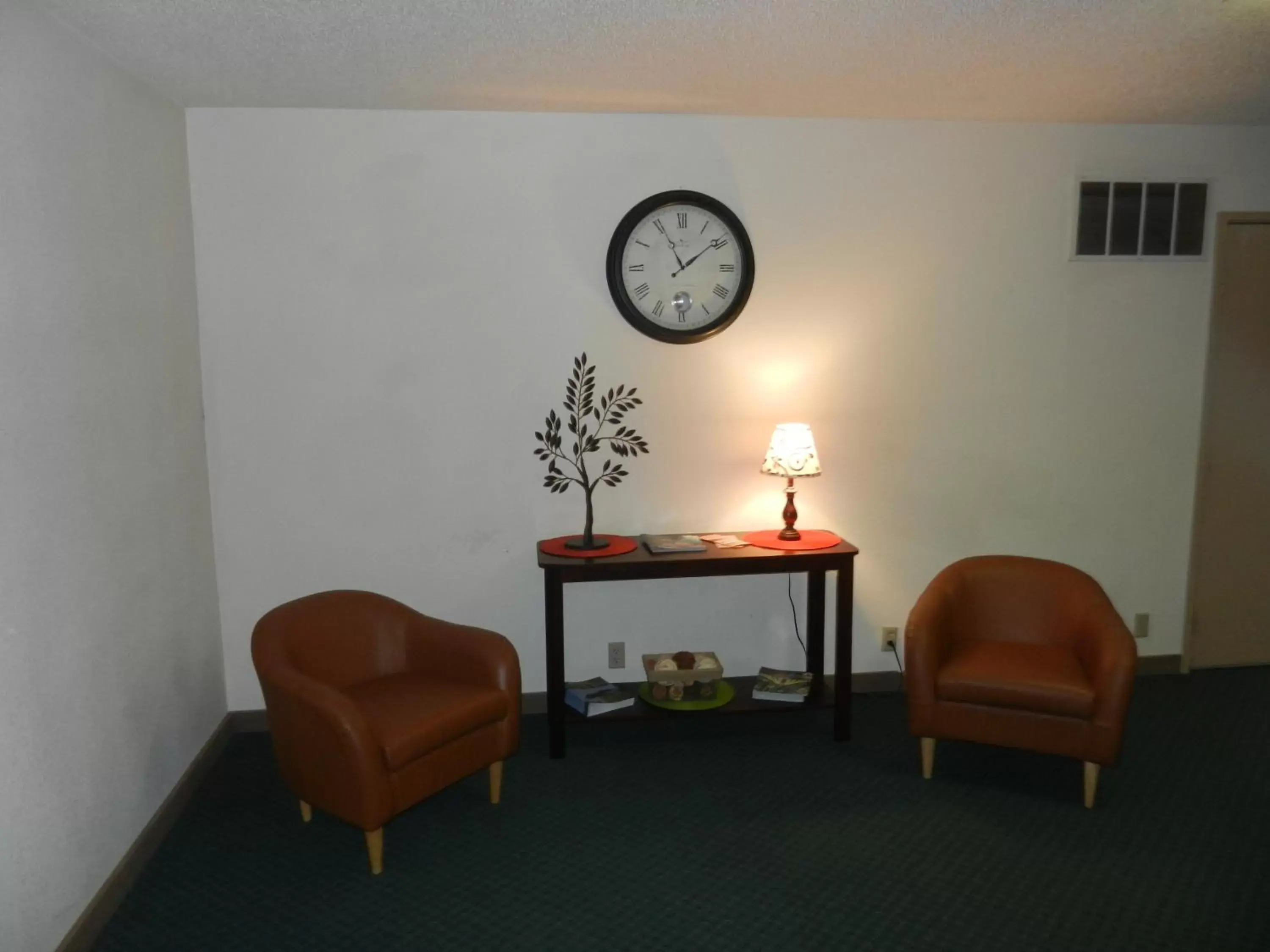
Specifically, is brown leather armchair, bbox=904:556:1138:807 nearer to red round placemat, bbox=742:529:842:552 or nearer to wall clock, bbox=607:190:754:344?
red round placemat, bbox=742:529:842:552

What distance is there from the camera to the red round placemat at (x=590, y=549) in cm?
353

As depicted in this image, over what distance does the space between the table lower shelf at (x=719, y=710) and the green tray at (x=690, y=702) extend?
0.04 feet

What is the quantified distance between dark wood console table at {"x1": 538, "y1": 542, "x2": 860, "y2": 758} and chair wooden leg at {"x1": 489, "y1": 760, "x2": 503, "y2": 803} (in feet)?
1.21

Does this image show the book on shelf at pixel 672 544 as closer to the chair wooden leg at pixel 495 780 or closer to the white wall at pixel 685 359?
the white wall at pixel 685 359

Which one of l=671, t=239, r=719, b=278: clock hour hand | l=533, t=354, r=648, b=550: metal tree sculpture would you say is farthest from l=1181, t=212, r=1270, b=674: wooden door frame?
l=533, t=354, r=648, b=550: metal tree sculpture

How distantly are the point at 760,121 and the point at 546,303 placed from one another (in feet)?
3.83

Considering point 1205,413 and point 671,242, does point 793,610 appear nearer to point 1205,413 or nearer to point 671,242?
point 671,242

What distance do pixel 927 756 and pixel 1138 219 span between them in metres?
2.54

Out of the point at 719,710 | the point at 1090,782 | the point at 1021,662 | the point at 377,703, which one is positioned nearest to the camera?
the point at 377,703

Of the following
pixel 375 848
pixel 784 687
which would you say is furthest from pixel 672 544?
pixel 375 848

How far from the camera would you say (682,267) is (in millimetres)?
3809

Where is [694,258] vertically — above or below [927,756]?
above

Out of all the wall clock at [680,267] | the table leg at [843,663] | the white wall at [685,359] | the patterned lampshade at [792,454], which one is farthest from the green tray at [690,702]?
the wall clock at [680,267]

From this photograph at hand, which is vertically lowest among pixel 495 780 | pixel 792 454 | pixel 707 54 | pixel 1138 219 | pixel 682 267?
pixel 495 780
